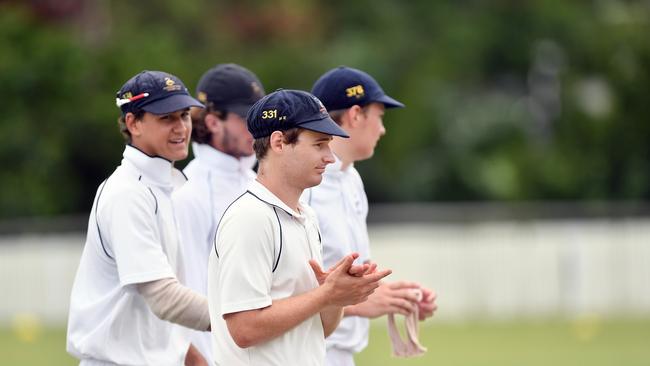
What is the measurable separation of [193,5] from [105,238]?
34.7 m

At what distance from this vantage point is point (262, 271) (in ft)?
16.9

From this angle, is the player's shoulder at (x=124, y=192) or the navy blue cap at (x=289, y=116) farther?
the player's shoulder at (x=124, y=192)

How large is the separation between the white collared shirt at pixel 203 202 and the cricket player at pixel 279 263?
1.42 metres

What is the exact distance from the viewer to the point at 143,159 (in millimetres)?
6344

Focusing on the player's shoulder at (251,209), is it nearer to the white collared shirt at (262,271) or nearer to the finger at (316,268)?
the white collared shirt at (262,271)

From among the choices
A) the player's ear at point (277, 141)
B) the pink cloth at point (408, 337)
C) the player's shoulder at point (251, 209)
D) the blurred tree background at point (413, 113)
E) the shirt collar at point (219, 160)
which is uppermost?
the player's ear at point (277, 141)

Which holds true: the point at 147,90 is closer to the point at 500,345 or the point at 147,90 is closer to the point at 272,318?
the point at 272,318

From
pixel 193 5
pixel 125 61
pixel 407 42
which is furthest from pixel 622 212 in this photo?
pixel 193 5

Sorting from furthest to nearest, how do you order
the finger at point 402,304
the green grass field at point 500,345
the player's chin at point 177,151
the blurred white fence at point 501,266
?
1. the blurred white fence at point 501,266
2. the green grass field at point 500,345
3. the finger at point 402,304
4. the player's chin at point 177,151

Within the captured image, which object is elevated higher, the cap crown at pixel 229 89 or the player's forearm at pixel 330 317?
the cap crown at pixel 229 89

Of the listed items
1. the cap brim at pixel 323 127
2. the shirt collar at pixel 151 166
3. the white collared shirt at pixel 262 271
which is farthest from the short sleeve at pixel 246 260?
the shirt collar at pixel 151 166

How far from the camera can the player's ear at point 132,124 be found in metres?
6.42

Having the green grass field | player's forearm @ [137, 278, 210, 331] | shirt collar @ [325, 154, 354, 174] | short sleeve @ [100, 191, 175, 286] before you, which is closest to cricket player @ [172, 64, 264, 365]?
shirt collar @ [325, 154, 354, 174]

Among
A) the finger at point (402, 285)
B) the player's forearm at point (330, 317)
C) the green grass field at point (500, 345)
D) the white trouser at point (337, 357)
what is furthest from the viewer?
the green grass field at point (500, 345)
